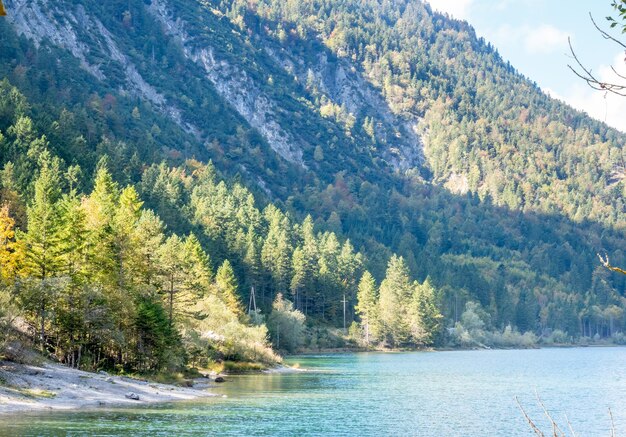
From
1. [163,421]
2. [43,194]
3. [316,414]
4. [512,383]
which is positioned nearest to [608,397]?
[512,383]

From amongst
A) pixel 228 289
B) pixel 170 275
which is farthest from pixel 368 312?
pixel 170 275

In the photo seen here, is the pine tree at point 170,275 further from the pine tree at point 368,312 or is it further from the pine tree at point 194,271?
the pine tree at point 368,312

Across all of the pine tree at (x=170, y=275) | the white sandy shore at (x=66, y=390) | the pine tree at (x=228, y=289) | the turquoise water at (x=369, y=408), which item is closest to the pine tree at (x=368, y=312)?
the pine tree at (x=228, y=289)

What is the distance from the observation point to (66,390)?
6047 centimetres

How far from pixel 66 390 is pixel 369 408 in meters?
26.8

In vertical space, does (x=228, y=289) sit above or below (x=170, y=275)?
above

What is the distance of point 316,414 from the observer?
214 feet

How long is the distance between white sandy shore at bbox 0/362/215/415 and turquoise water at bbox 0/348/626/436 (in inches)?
90.5

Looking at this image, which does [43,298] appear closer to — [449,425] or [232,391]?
[232,391]

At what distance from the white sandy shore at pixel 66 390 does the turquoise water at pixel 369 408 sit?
2.30m

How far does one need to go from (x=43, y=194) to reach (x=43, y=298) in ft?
149

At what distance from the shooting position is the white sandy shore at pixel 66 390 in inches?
2183

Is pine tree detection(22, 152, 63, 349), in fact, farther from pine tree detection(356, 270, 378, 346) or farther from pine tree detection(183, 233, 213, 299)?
pine tree detection(356, 270, 378, 346)

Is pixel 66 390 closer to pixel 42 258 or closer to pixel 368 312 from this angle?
pixel 42 258
